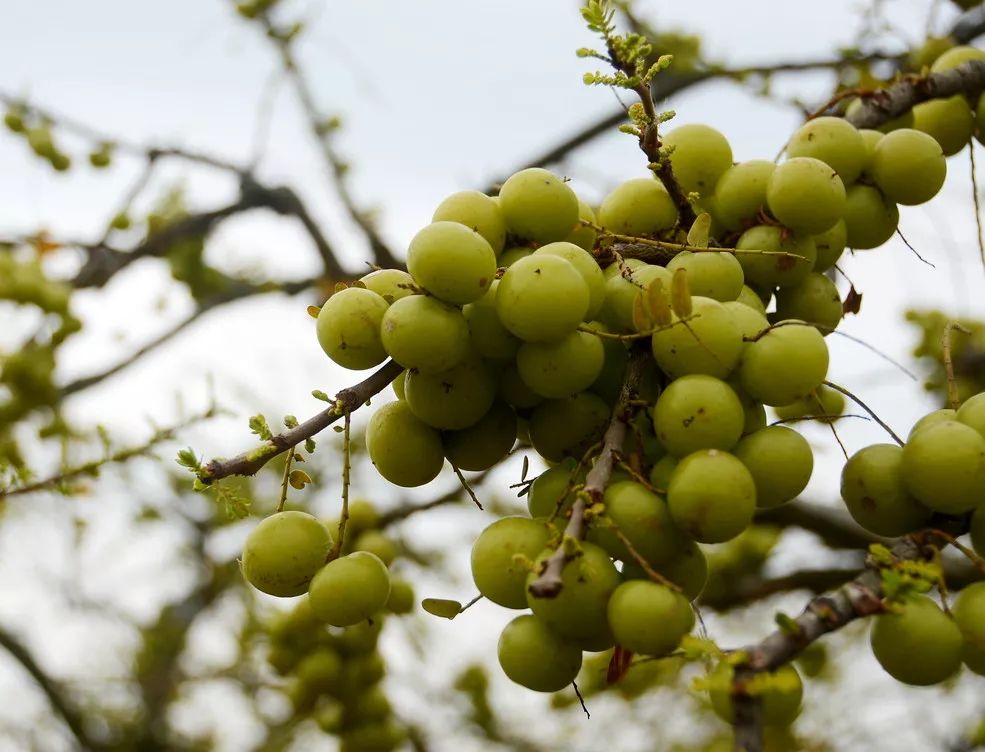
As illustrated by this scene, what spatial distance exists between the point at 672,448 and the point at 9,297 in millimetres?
2560

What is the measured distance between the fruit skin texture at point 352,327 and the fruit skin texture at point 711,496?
0.39 meters

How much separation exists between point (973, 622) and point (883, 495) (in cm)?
19

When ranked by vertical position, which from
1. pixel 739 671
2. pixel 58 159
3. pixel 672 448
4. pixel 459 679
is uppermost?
pixel 58 159

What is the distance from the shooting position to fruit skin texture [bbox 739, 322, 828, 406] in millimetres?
1104

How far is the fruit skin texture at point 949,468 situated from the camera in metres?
1.12

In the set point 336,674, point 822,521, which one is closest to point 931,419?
point 822,521

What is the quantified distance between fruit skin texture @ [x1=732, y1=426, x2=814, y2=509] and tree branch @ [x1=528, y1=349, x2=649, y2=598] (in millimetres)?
149

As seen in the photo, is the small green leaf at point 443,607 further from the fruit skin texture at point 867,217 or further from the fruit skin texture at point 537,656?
the fruit skin texture at point 867,217

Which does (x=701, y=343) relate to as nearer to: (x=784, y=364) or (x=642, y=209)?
(x=784, y=364)

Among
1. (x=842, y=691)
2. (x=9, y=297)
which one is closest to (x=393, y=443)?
(x=9, y=297)

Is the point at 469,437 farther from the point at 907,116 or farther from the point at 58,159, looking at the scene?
the point at 58,159

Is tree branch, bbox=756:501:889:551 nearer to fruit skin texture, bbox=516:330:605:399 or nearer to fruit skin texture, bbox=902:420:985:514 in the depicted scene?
fruit skin texture, bbox=902:420:985:514

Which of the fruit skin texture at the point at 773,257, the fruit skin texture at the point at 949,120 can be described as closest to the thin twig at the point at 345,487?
the fruit skin texture at the point at 773,257

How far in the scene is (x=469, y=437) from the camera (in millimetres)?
1249
